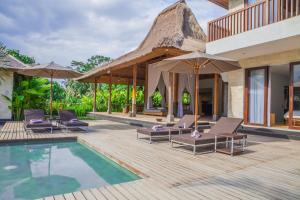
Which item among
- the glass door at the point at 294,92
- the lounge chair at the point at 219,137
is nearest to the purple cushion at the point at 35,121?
the lounge chair at the point at 219,137

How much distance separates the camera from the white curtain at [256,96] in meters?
9.21

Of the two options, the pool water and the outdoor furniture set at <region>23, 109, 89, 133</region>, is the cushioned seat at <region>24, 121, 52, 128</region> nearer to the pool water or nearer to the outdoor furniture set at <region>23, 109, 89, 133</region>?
the outdoor furniture set at <region>23, 109, 89, 133</region>

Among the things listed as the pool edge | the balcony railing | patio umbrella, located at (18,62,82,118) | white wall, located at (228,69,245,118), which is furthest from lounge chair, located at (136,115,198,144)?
patio umbrella, located at (18,62,82,118)

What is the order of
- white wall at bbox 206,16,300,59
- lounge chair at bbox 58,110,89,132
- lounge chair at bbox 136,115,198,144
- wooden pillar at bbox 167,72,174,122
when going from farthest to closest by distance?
wooden pillar at bbox 167,72,174,122
lounge chair at bbox 58,110,89,132
lounge chair at bbox 136,115,198,144
white wall at bbox 206,16,300,59

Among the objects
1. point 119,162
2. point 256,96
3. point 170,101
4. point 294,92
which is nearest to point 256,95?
point 256,96

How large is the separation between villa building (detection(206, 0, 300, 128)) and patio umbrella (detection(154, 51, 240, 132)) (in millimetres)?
1429

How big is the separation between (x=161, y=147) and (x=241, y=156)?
6.24ft

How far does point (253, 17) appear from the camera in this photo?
806 cm

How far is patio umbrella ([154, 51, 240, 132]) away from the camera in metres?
6.10

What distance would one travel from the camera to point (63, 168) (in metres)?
5.08

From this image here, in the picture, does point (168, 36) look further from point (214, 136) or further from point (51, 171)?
point (51, 171)

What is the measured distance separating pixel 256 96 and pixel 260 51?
1.83 meters

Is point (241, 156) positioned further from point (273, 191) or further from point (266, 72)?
point (266, 72)

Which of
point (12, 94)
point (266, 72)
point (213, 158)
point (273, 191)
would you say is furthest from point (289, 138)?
point (12, 94)
